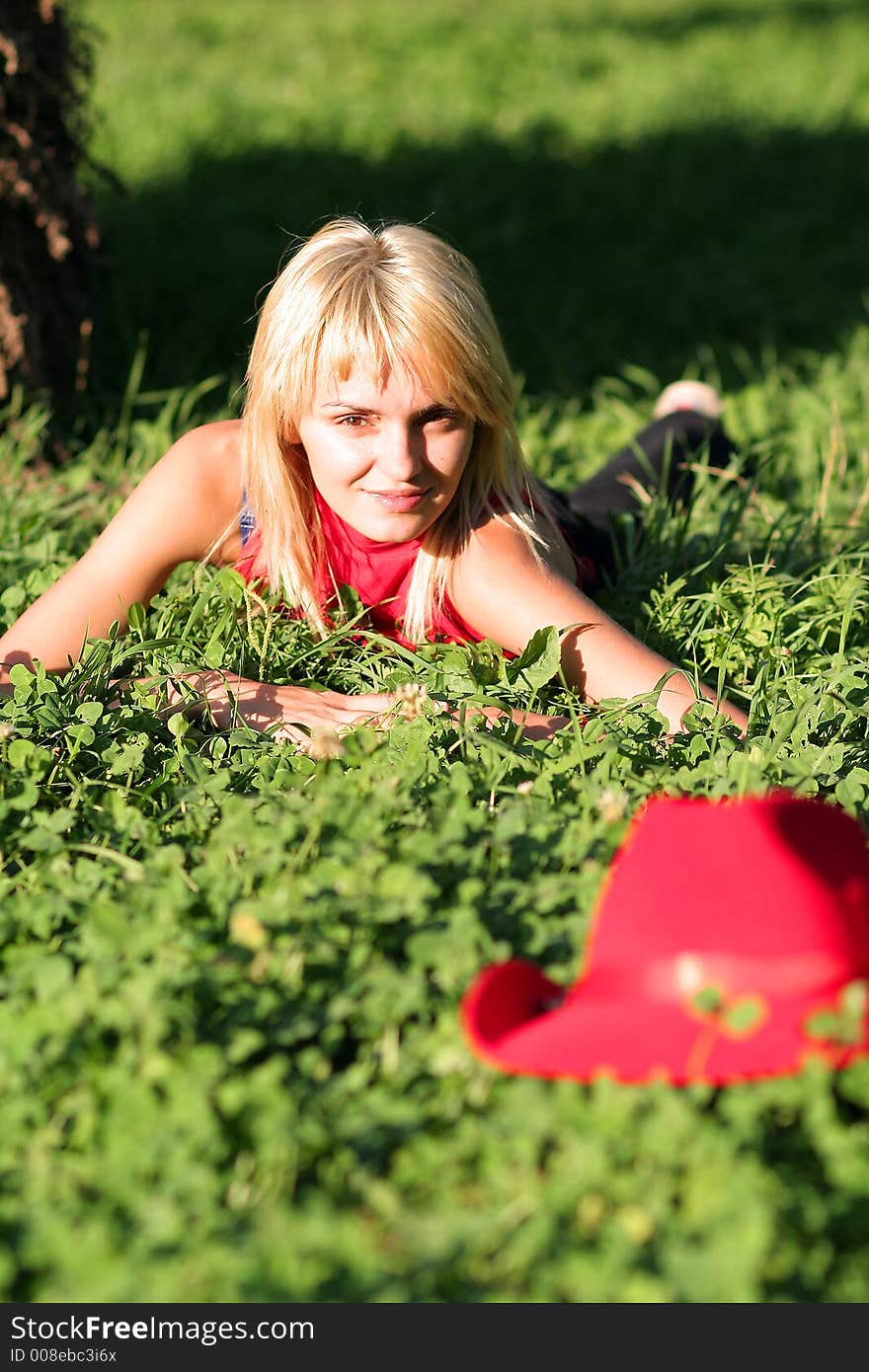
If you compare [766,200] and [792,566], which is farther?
[766,200]

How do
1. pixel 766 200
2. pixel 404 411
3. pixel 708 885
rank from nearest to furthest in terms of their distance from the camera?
1. pixel 708 885
2. pixel 404 411
3. pixel 766 200

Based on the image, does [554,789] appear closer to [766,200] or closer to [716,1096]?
[716,1096]

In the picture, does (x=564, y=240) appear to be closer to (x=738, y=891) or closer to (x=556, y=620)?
(x=556, y=620)

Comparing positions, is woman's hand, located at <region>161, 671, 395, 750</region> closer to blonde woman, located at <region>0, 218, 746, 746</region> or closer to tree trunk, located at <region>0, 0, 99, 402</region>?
blonde woman, located at <region>0, 218, 746, 746</region>

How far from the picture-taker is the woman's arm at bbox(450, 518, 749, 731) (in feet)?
10.3

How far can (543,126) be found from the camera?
341 inches

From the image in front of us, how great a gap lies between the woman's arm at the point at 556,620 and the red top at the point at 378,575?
7 cm

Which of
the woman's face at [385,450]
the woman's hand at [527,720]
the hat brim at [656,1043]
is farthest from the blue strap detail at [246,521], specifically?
the hat brim at [656,1043]

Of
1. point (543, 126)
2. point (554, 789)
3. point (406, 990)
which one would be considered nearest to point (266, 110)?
point (543, 126)

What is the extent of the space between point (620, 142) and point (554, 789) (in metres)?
7.01

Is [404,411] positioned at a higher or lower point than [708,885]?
higher

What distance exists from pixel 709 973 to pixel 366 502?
1.69 metres

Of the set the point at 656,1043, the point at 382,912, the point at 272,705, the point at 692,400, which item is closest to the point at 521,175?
the point at 692,400

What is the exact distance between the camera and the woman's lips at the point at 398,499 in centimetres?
320
